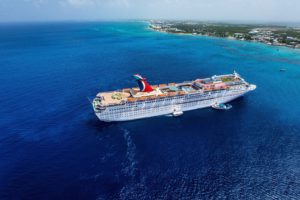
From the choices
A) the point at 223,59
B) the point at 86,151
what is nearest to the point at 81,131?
the point at 86,151

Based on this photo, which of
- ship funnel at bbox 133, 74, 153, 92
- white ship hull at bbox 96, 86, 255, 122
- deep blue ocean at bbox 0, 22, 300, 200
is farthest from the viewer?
ship funnel at bbox 133, 74, 153, 92

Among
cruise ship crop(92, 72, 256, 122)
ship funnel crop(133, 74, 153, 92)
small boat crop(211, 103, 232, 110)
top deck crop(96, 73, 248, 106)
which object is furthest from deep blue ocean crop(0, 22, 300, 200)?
ship funnel crop(133, 74, 153, 92)

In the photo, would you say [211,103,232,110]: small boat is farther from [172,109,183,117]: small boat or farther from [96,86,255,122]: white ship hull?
[172,109,183,117]: small boat

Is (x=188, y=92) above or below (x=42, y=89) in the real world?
above

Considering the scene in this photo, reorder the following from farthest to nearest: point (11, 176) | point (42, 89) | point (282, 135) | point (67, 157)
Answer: point (42, 89) → point (282, 135) → point (67, 157) → point (11, 176)

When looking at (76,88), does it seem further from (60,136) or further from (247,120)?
(247,120)

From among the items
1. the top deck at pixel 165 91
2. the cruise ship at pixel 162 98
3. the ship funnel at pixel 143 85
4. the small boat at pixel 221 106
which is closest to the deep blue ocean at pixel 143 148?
the small boat at pixel 221 106

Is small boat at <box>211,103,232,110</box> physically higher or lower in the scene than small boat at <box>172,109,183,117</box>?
higher

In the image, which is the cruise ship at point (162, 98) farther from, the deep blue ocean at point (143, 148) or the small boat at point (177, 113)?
the deep blue ocean at point (143, 148)
